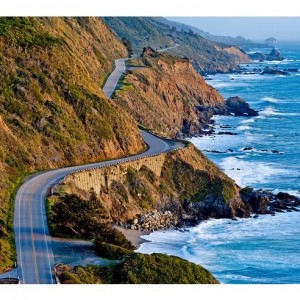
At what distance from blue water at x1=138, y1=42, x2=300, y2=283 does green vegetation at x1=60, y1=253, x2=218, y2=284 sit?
20.1 ft

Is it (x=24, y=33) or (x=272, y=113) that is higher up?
(x=24, y=33)

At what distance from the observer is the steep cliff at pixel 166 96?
78.2m

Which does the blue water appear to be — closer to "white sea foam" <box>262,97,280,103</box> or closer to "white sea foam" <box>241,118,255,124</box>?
"white sea foam" <box>241,118,255,124</box>

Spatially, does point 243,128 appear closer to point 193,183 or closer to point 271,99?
point 271,99

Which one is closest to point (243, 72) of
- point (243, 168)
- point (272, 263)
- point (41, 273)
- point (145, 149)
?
point (243, 168)

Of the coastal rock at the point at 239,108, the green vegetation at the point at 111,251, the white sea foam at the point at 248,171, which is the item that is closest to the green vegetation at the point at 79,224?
the green vegetation at the point at 111,251

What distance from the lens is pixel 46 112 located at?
52.7 meters

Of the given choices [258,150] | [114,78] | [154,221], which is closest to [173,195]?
[154,221]

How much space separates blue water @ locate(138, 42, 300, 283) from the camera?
136 feet

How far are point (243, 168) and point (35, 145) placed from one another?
89.1 ft

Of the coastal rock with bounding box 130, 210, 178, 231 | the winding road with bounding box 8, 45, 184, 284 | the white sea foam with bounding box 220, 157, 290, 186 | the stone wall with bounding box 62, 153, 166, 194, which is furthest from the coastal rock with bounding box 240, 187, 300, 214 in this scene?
the winding road with bounding box 8, 45, 184, 284

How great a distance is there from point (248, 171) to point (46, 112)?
24545 millimetres

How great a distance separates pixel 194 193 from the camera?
53594mm

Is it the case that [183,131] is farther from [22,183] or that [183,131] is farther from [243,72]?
[243,72]
